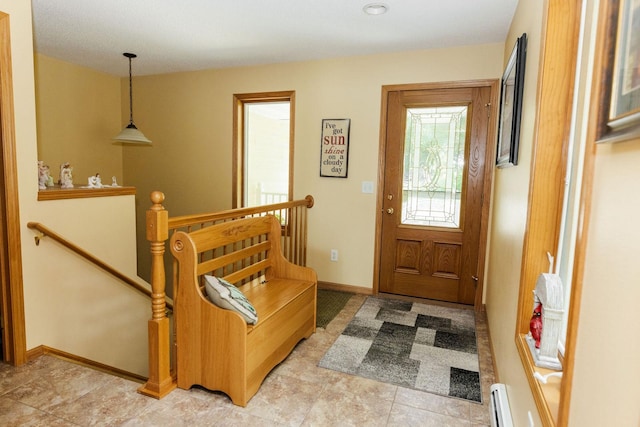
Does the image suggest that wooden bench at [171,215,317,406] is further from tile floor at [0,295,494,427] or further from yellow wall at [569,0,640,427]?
yellow wall at [569,0,640,427]

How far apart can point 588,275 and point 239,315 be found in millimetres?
1558

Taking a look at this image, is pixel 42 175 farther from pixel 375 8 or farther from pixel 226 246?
pixel 375 8

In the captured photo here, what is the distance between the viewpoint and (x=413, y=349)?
272 centimetres

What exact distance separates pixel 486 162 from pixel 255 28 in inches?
90.7

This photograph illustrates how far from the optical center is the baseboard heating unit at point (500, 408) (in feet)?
5.49

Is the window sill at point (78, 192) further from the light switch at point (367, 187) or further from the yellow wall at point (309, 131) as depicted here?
the light switch at point (367, 187)

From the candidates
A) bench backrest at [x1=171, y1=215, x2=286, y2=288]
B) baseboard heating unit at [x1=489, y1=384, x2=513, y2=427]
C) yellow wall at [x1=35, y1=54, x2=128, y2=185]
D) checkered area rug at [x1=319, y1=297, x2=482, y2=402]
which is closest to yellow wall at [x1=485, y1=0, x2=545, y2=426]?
baseboard heating unit at [x1=489, y1=384, x2=513, y2=427]

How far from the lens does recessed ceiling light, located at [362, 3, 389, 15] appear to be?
8.72 feet

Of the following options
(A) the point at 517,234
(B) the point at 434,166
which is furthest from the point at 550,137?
(B) the point at 434,166

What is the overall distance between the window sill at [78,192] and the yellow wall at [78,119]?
4.70 feet

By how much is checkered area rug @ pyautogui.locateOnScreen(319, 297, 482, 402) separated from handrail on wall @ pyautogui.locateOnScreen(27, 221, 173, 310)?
74.9 inches

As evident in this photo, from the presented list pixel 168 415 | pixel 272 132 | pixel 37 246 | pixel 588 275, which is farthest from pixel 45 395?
pixel 272 132

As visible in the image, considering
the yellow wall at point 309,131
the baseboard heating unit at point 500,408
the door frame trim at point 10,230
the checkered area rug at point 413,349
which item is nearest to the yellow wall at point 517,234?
the baseboard heating unit at point 500,408

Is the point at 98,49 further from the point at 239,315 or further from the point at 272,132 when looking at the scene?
the point at 239,315
